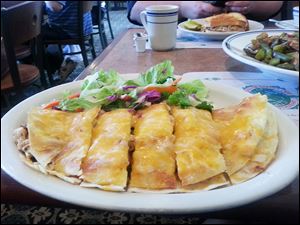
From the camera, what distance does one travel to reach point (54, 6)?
272 cm

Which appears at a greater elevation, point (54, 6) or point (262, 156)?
point (262, 156)

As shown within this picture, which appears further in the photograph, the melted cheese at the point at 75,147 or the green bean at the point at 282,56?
the green bean at the point at 282,56

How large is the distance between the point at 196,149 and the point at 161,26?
628 millimetres

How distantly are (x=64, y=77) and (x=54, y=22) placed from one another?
0.43 metres

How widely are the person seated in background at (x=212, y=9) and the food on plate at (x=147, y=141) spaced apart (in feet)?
3.05

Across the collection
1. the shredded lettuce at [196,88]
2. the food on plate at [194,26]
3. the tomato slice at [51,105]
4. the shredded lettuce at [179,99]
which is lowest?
the food on plate at [194,26]

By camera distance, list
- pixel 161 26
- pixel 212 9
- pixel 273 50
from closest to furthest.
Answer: pixel 273 50, pixel 161 26, pixel 212 9

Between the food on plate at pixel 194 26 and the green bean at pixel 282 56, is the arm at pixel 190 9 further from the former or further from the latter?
the green bean at pixel 282 56

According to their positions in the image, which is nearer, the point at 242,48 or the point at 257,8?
the point at 242,48

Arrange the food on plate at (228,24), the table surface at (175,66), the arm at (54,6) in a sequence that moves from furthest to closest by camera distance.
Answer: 1. the arm at (54,6)
2. the food on plate at (228,24)
3. the table surface at (175,66)

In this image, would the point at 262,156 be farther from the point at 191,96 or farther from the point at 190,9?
the point at 190,9

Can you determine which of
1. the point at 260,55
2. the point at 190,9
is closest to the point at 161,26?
the point at 260,55

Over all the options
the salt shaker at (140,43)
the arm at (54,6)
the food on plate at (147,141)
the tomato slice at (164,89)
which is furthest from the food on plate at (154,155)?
the arm at (54,6)

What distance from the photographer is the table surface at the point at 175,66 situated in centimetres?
31
